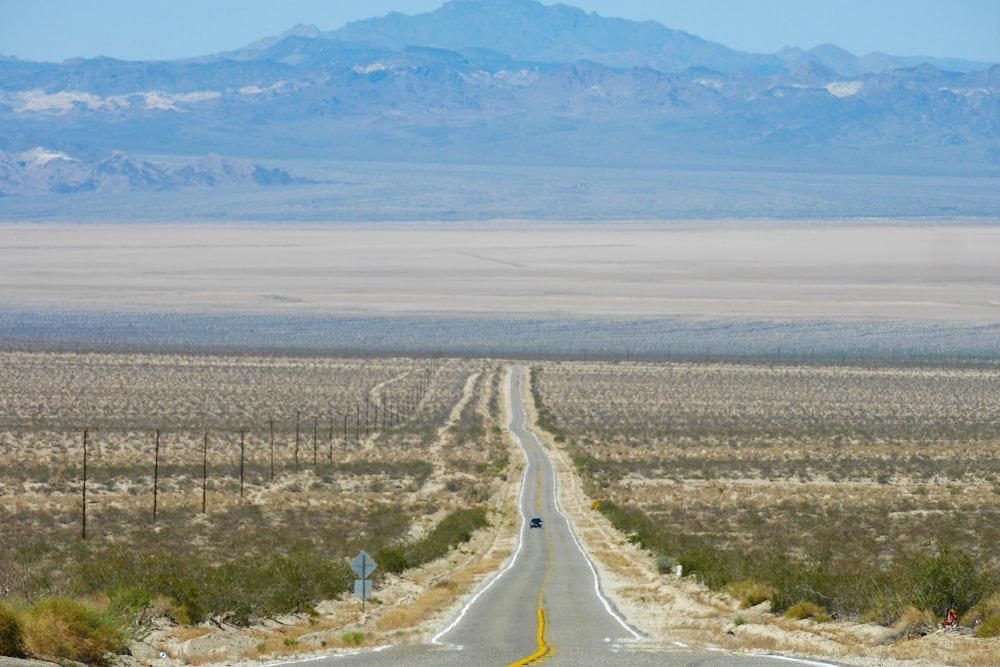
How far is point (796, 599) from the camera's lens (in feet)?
67.2

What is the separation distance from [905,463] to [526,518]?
20.5 m

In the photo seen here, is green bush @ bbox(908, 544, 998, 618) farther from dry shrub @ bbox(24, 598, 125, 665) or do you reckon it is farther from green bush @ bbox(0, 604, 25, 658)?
green bush @ bbox(0, 604, 25, 658)

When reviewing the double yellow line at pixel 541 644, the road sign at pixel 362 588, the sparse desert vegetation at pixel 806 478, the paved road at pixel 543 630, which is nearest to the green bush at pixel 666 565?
the sparse desert vegetation at pixel 806 478

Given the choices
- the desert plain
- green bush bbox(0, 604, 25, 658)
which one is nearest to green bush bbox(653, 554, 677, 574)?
the desert plain

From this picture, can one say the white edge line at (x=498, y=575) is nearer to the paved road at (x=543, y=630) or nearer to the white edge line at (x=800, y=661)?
the paved road at (x=543, y=630)

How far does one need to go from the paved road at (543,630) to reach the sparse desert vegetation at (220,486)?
8.50 feet

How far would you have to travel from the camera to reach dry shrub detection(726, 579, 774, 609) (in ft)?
70.8

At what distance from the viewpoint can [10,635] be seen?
13641 mm

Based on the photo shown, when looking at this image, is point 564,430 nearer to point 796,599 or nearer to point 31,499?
point 31,499

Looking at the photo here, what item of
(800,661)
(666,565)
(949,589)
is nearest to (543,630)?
(800,661)

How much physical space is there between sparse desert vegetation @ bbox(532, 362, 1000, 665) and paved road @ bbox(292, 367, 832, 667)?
228 cm

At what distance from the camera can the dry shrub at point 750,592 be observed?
21578 mm

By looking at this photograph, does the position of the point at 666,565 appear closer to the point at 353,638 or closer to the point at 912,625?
the point at 912,625

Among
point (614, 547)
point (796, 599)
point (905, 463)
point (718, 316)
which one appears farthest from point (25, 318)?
point (796, 599)
